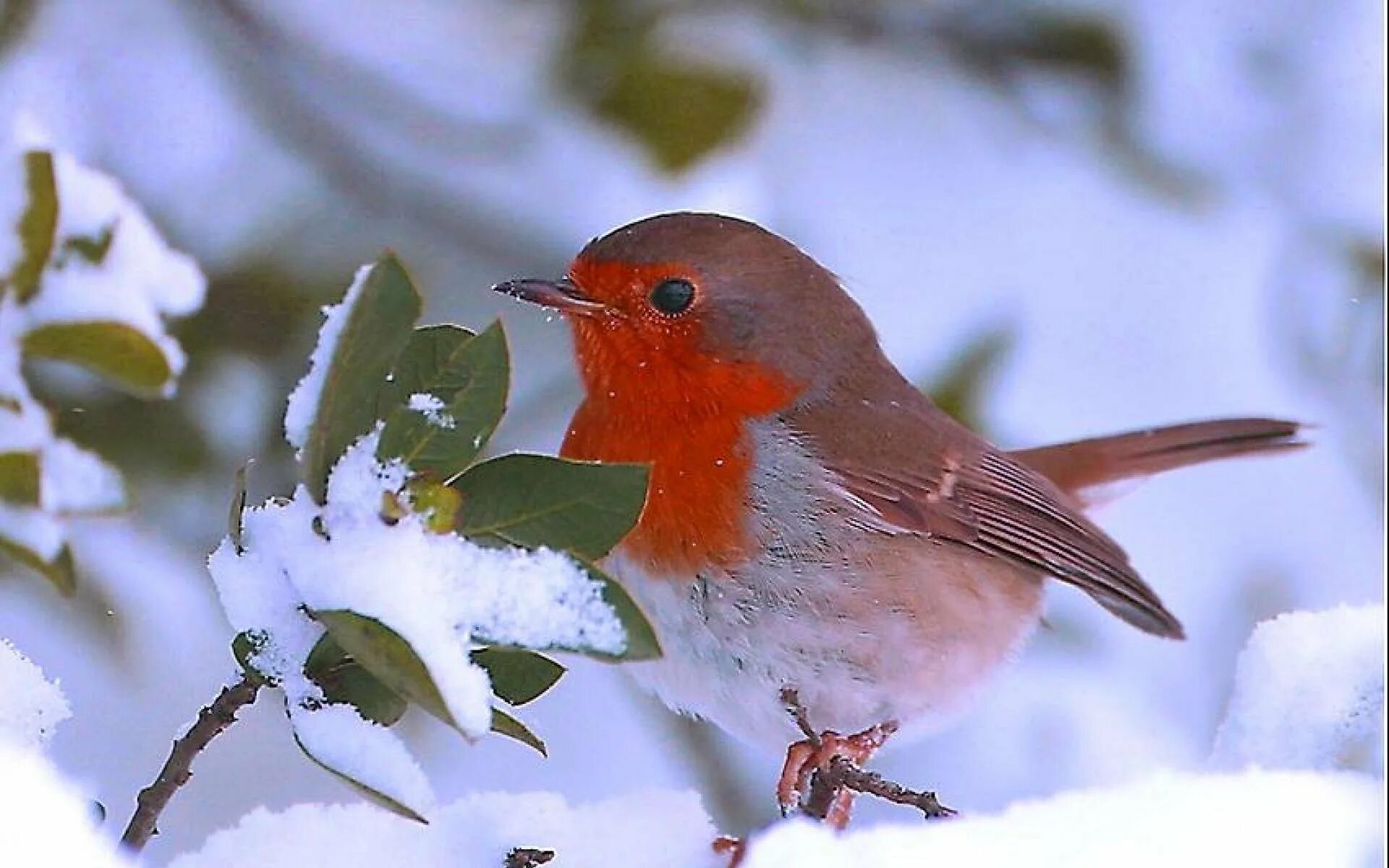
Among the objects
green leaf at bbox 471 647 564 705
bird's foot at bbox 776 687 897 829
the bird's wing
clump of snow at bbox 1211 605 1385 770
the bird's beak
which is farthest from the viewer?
the bird's wing

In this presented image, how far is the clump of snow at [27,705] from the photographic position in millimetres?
662

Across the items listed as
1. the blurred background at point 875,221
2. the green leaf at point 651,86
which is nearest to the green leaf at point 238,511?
the blurred background at point 875,221

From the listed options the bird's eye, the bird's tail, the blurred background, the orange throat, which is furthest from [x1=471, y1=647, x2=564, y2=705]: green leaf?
the bird's tail

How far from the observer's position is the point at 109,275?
0.77 meters

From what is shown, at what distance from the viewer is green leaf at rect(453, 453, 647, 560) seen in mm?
644

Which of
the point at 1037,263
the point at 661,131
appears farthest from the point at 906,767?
the point at 661,131

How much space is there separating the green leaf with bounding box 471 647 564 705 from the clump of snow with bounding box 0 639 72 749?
0.56ft

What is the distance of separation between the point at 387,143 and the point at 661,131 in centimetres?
34

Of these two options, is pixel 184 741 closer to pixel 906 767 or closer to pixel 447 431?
pixel 447 431

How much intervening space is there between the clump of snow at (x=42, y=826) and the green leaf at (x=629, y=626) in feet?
0.59

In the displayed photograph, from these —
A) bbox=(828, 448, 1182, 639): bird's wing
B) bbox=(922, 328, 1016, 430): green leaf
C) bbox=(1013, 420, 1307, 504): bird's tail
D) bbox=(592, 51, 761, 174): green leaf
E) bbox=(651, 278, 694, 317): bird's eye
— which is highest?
bbox=(592, 51, 761, 174): green leaf

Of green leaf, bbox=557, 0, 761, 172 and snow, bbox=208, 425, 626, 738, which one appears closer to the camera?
snow, bbox=208, 425, 626, 738

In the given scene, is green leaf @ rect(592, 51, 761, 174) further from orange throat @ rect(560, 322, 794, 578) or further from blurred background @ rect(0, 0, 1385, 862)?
orange throat @ rect(560, 322, 794, 578)

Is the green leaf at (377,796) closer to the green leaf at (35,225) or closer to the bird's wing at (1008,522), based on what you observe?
the green leaf at (35,225)
